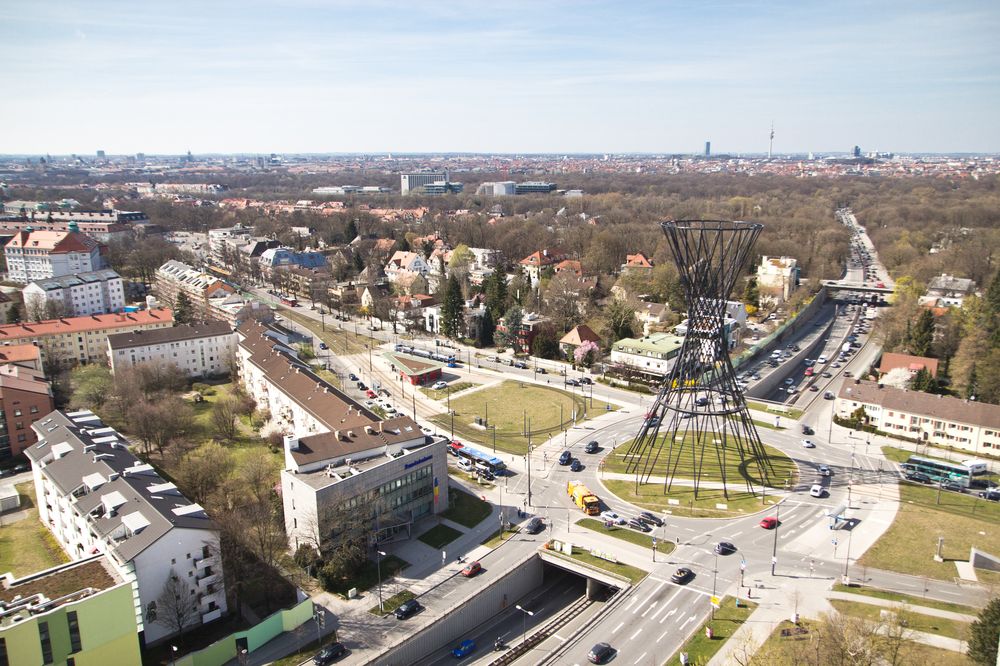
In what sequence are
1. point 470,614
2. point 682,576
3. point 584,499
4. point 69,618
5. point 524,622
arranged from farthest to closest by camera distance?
point 584,499
point 682,576
point 524,622
point 470,614
point 69,618

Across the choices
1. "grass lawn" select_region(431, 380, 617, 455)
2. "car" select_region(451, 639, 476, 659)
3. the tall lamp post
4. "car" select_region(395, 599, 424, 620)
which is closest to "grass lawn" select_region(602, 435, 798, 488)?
"grass lawn" select_region(431, 380, 617, 455)

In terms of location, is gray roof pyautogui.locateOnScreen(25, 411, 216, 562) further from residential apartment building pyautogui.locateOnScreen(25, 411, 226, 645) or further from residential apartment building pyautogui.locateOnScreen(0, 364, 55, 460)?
residential apartment building pyautogui.locateOnScreen(0, 364, 55, 460)

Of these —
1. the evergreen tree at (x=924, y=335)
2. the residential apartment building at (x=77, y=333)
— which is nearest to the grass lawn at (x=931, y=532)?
the evergreen tree at (x=924, y=335)

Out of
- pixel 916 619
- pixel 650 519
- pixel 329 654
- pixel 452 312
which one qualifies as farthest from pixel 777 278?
pixel 329 654

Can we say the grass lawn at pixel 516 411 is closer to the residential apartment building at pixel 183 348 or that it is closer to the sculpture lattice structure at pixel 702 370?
the sculpture lattice structure at pixel 702 370

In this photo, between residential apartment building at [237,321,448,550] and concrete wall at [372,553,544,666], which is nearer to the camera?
concrete wall at [372,553,544,666]

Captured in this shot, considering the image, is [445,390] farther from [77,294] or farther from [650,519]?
[77,294]
